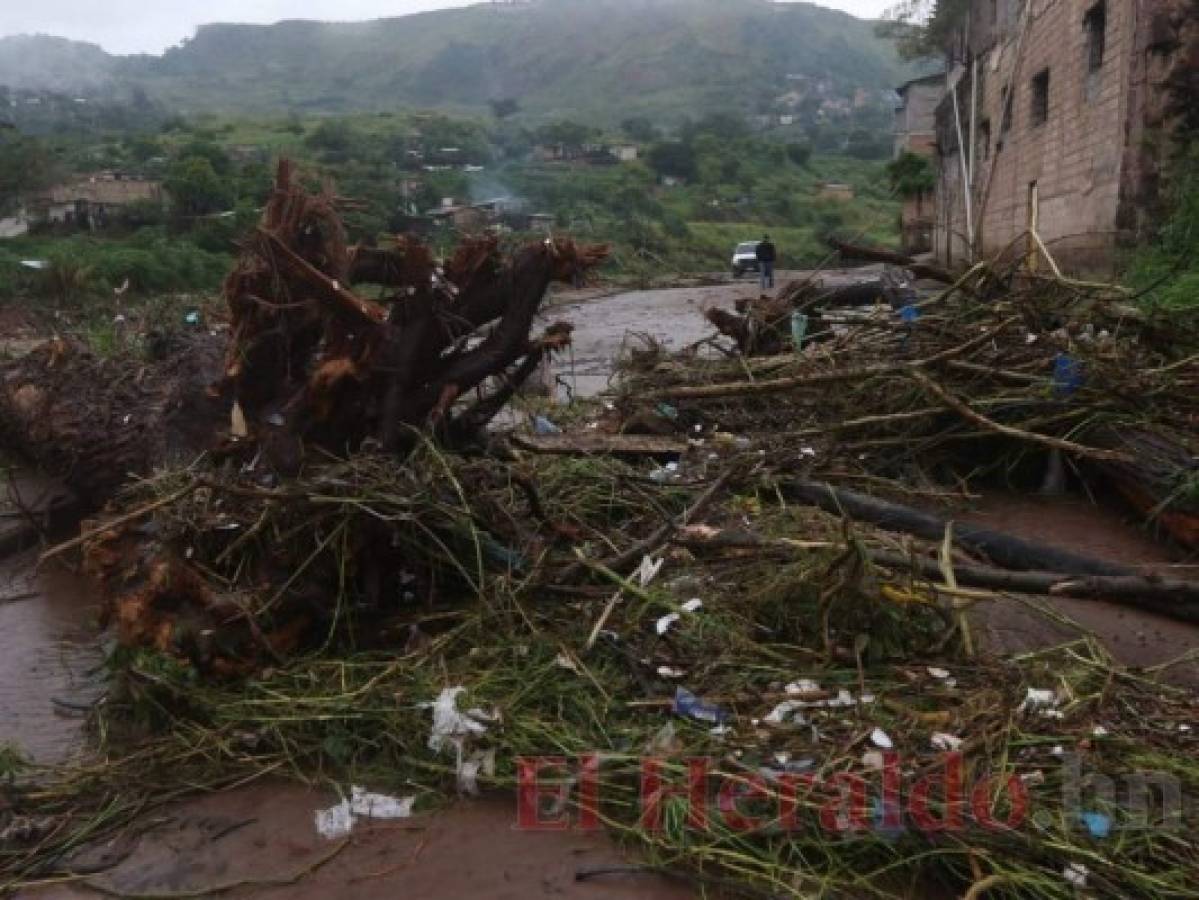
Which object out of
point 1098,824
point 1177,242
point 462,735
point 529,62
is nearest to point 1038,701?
point 1098,824

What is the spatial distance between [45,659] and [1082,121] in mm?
10236

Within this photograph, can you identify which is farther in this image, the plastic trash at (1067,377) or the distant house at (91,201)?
the distant house at (91,201)

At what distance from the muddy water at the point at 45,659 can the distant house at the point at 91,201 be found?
2865cm

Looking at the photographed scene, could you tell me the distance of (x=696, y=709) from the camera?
3111 millimetres

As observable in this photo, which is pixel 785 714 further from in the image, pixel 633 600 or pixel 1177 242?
pixel 1177 242

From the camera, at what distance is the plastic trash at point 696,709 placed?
10.1 ft

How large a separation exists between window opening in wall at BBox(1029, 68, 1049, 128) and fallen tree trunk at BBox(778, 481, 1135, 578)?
369 inches

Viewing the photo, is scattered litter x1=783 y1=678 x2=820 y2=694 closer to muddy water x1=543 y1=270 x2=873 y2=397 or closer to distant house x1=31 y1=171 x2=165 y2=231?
muddy water x1=543 y1=270 x2=873 y2=397

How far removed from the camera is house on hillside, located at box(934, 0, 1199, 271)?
28.8 ft

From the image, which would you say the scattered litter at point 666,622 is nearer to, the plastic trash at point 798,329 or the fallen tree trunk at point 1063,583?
the fallen tree trunk at point 1063,583

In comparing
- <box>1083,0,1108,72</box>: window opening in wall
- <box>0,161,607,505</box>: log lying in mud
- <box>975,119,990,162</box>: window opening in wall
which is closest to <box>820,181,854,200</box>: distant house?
<box>975,119,990,162</box>: window opening in wall

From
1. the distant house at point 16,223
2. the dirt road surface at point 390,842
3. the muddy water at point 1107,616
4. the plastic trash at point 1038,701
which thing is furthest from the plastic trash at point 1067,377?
the distant house at point 16,223

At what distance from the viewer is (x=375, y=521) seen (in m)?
3.90

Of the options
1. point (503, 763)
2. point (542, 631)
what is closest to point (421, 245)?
point (542, 631)
